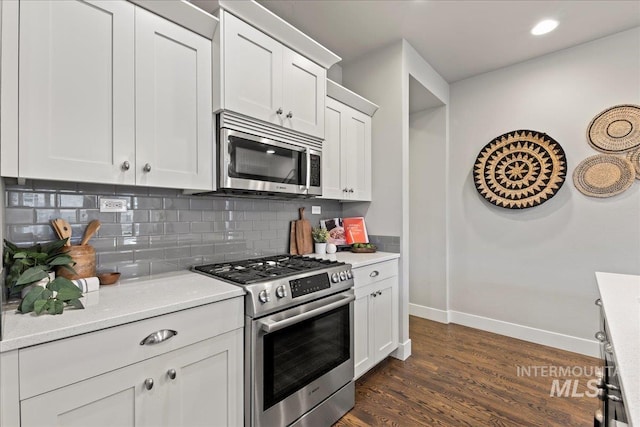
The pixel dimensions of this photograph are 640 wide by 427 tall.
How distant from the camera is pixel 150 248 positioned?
172cm

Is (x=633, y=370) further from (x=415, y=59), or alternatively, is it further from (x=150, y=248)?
(x=415, y=59)

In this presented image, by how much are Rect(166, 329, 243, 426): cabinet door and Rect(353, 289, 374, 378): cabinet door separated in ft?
3.08

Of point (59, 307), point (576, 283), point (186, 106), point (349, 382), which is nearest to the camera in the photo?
point (59, 307)

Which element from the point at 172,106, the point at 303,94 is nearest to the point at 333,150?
the point at 303,94

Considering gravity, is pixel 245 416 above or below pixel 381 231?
below

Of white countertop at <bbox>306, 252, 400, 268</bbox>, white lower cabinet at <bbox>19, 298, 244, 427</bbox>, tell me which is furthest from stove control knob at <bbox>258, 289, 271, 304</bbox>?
white countertop at <bbox>306, 252, 400, 268</bbox>

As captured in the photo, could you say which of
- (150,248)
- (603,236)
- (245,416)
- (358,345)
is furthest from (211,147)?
(603,236)

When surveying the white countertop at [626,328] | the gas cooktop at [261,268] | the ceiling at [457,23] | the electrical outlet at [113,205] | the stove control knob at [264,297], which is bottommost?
the stove control knob at [264,297]

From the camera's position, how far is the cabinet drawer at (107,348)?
0.90m

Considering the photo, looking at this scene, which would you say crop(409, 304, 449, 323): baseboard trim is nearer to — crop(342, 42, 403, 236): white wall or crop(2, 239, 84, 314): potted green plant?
crop(342, 42, 403, 236): white wall

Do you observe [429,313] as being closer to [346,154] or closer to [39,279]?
[346,154]

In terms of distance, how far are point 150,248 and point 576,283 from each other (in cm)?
360

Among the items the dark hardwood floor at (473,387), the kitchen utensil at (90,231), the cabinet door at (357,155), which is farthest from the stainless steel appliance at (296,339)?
the cabinet door at (357,155)

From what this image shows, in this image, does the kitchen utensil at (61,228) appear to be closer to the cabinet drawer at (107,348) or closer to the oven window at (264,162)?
the cabinet drawer at (107,348)
